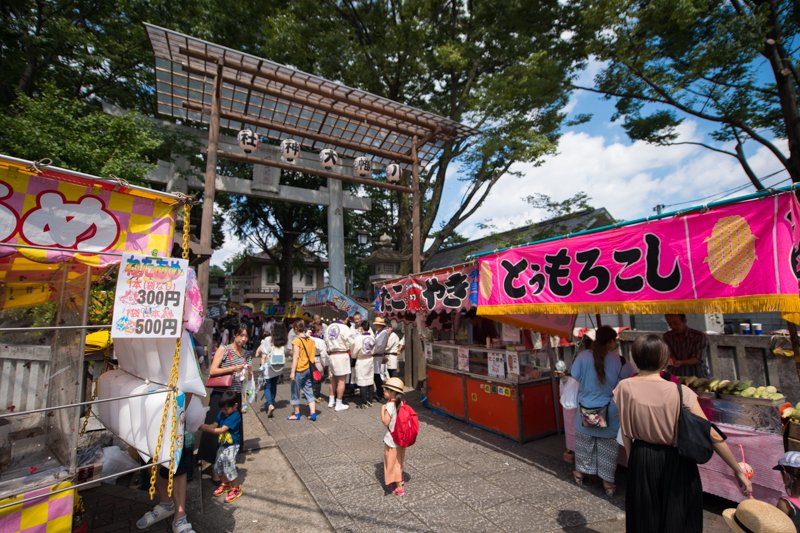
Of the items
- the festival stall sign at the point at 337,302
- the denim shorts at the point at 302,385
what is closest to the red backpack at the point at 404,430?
the denim shorts at the point at 302,385

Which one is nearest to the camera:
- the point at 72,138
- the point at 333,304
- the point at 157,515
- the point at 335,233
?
the point at 157,515

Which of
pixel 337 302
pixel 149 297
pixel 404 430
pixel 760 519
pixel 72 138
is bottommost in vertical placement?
pixel 404 430

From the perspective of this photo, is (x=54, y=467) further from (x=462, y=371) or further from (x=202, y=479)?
(x=462, y=371)

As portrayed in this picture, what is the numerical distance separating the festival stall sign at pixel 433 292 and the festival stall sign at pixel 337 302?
12.5 ft

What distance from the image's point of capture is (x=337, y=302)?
13969mm

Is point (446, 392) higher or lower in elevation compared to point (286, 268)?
lower

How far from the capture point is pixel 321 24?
14.4 metres

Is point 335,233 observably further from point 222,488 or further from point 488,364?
point 222,488

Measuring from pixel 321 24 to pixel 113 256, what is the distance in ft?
47.6

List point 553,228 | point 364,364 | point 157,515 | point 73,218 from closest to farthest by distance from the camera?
1. point 73,218
2. point 157,515
3. point 364,364
4. point 553,228

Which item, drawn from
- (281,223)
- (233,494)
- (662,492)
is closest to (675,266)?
(662,492)

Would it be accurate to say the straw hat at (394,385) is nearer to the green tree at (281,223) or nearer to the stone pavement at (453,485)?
the stone pavement at (453,485)

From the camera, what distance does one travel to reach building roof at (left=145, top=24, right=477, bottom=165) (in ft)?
26.8

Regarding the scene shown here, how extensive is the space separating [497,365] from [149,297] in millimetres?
5384
